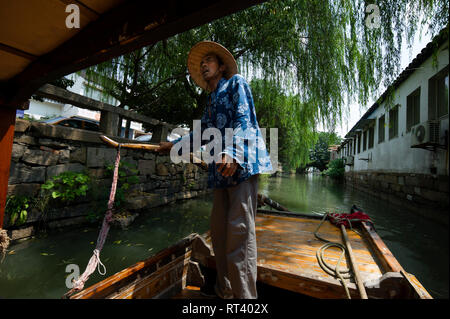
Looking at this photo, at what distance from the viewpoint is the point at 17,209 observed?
9.20ft

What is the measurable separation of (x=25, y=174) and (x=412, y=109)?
9895 millimetres

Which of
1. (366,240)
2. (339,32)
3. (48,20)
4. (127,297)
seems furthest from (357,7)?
(127,297)

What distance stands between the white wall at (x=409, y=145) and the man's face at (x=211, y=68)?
11.6ft

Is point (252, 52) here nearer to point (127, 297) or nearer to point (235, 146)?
point (235, 146)

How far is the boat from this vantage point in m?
1.22

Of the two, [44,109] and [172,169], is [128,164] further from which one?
[44,109]

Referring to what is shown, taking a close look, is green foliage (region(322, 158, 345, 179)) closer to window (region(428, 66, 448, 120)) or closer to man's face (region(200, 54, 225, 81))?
window (region(428, 66, 448, 120))

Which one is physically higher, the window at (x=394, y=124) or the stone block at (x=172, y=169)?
the window at (x=394, y=124)

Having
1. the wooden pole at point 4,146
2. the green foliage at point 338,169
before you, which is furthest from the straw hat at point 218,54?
the green foliage at point 338,169

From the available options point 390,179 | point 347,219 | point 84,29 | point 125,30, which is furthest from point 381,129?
point 84,29

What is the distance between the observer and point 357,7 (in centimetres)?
350

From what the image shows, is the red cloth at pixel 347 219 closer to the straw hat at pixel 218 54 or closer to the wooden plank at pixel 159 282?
the wooden plank at pixel 159 282

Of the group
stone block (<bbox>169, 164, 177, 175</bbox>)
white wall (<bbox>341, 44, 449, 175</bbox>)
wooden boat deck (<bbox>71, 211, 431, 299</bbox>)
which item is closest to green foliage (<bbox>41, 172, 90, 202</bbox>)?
wooden boat deck (<bbox>71, 211, 431, 299</bbox>)

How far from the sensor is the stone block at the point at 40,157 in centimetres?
301
